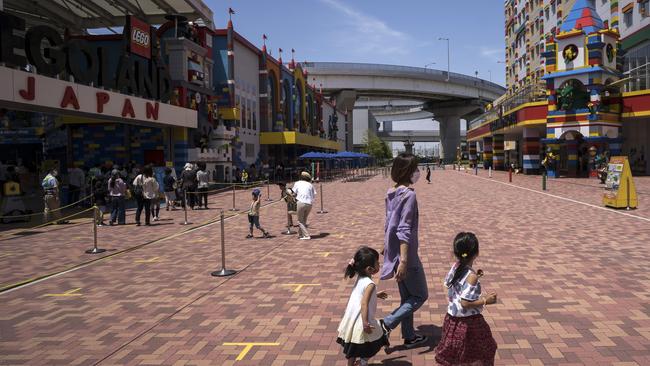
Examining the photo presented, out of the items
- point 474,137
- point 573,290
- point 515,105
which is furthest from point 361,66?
point 573,290

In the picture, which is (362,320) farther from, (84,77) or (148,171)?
(84,77)

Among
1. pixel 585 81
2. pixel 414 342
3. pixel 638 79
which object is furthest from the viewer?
pixel 585 81

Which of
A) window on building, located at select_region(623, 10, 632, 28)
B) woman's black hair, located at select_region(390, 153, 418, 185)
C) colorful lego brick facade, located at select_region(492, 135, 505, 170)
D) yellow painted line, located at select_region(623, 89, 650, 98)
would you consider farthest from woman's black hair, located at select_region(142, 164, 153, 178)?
colorful lego brick facade, located at select_region(492, 135, 505, 170)

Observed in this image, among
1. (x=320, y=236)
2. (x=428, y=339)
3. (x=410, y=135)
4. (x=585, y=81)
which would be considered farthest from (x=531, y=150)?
(x=410, y=135)

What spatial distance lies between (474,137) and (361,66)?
1848cm

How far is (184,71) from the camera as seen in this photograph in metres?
26.4

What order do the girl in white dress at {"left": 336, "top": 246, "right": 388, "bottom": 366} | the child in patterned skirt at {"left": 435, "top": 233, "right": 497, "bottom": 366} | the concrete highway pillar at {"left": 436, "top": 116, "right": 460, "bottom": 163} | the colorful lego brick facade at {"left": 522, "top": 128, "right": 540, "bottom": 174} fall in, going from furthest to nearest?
the concrete highway pillar at {"left": 436, "top": 116, "right": 460, "bottom": 163} < the colorful lego brick facade at {"left": 522, "top": 128, "right": 540, "bottom": 174} < the girl in white dress at {"left": 336, "top": 246, "right": 388, "bottom": 366} < the child in patterned skirt at {"left": 435, "top": 233, "right": 497, "bottom": 366}

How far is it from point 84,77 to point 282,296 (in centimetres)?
1496

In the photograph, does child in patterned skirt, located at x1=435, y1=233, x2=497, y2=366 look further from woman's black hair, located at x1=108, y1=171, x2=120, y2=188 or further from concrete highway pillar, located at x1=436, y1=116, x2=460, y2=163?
concrete highway pillar, located at x1=436, y1=116, x2=460, y2=163

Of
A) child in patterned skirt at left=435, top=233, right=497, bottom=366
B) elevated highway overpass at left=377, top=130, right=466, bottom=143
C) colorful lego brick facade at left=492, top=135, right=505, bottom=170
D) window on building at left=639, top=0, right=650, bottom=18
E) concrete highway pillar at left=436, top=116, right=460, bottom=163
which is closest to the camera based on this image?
child in patterned skirt at left=435, top=233, right=497, bottom=366

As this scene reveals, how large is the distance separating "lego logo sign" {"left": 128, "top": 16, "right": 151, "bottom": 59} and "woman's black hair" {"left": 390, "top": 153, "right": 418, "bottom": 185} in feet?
67.1

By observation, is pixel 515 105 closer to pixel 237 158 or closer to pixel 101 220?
pixel 237 158

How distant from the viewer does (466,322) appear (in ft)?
12.4

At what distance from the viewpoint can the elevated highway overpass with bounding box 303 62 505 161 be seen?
67.4m
